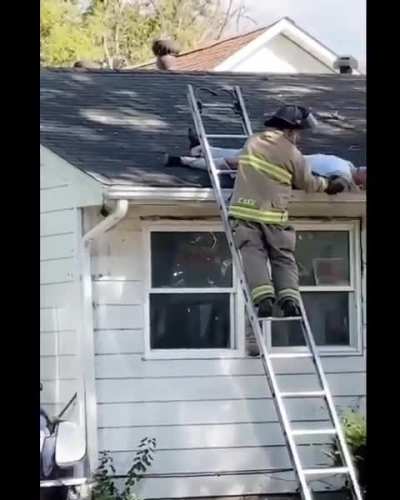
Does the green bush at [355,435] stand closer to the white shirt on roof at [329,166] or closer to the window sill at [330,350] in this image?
the window sill at [330,350]

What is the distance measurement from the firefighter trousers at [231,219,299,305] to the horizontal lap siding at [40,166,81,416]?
0.82m

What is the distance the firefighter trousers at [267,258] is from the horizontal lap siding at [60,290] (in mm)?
821

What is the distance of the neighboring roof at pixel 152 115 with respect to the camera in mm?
4406

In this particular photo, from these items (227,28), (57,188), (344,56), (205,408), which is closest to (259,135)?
(57,188)

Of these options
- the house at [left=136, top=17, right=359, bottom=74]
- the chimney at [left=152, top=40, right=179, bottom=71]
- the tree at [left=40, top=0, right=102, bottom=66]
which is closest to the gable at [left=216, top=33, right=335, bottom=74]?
the house at [left=136, top=17, right=359, bottom=74]

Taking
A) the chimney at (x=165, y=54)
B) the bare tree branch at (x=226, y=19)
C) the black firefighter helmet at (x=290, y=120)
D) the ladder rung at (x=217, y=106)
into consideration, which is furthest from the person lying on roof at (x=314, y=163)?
the bare tree branch at (x=226, y=19)

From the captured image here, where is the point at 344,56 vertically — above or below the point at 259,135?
above

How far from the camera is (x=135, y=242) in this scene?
4.46 meters

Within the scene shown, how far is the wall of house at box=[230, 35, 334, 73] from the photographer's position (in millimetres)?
9570

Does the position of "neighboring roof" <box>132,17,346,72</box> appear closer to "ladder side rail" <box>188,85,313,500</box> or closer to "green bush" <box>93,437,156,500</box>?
"ladder side rail" <box>188,85,313,500</box>

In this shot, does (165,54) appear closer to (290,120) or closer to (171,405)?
(290,120)

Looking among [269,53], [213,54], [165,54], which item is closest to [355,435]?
[165,54]

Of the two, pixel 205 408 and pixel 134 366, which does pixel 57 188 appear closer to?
pixel 134 366

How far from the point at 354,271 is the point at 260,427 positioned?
0.87 metres
